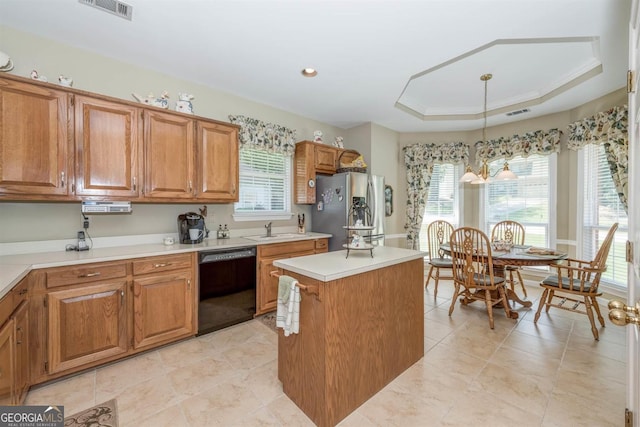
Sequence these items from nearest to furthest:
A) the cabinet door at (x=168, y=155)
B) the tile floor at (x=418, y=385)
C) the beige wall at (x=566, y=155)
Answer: the tile floor at (x=418, y=385)
the cabinet door at (x=168, y=155)
the beige wall at (x=566, y=155)

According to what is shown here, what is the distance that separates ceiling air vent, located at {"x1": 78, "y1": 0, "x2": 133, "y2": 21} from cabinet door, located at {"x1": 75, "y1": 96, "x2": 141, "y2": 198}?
0.68 meters

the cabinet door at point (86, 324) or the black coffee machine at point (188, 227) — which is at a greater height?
the black coffee machine at point (188, 227)

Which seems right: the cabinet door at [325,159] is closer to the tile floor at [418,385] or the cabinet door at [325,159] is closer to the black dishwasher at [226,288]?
the black dishwasher at [226,288]

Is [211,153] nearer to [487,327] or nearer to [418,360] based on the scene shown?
[418,360]

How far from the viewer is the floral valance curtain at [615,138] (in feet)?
10.1

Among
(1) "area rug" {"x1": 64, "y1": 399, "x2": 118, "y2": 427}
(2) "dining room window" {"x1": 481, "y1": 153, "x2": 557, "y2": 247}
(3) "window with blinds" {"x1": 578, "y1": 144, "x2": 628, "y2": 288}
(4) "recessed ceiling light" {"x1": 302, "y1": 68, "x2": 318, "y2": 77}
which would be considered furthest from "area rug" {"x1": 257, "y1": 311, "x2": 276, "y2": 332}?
(3) "window with blinds" {"x1": 578, "y1": 144, "x2": 628, "y2": 288}

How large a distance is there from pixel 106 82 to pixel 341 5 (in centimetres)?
234

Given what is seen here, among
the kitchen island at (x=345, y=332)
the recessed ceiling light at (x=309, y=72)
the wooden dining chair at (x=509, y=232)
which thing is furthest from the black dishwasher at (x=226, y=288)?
the wooden dining chair at (x=509, y=232)

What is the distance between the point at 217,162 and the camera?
2.94 m

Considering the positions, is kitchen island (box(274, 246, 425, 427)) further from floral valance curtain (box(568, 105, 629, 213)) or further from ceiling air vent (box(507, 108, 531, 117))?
ceiling air vent (box(507, 108, 531, 117))

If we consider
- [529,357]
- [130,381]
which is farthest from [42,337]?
[529,357]

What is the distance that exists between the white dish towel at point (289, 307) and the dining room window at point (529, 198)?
3.80m

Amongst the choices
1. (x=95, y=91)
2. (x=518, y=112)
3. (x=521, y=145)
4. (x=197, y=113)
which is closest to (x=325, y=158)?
(x=197, y=113)

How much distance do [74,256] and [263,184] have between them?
Result: 85.3 inches
